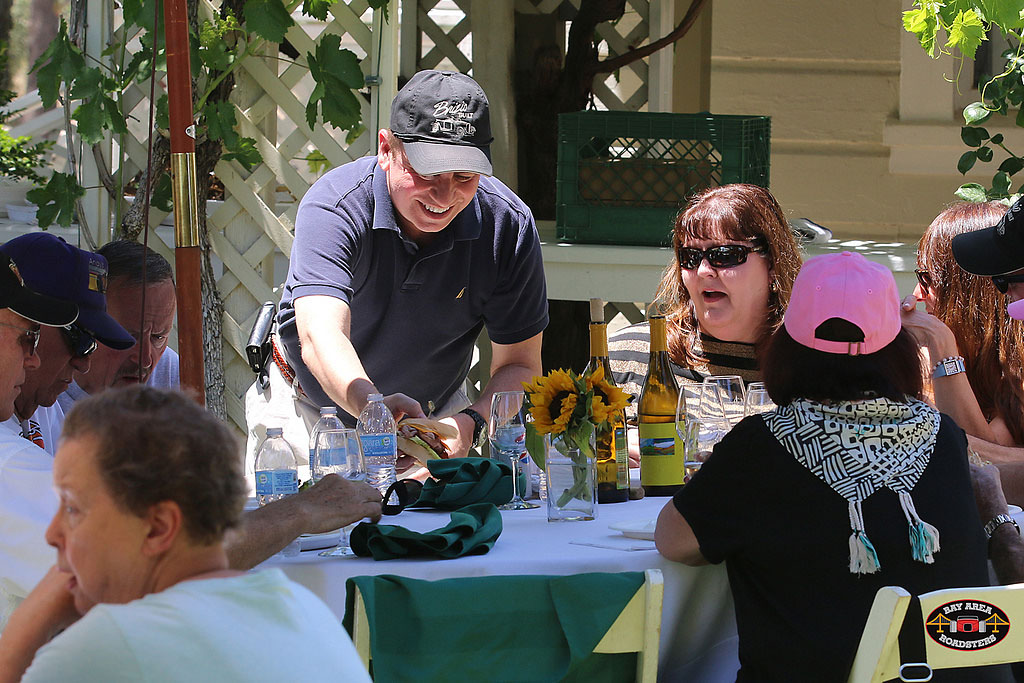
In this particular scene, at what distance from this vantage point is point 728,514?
6.67 ft

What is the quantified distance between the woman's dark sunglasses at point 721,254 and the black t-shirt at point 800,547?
138cm

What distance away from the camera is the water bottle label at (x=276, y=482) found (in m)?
2.34

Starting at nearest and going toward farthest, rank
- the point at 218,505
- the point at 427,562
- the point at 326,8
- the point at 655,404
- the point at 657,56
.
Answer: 1. the point at 218,505
2. the point at 427,562
3. the point at 655,404
4. the point at 326,8
5. the point at 657,56

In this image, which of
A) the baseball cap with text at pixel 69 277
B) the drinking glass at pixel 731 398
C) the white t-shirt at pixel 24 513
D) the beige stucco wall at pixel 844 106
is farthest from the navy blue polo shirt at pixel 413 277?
the beige stucco wall at pixel 844 106

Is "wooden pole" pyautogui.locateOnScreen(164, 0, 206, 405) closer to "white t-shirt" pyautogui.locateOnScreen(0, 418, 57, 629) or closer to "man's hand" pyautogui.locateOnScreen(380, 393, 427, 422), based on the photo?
"white t-shirt" pyautogui.locateOnScreen(0, 418, 57, 629)

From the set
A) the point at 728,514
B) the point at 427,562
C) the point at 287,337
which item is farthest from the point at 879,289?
the point at 287,337

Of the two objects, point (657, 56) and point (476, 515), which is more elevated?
point (657, 56)

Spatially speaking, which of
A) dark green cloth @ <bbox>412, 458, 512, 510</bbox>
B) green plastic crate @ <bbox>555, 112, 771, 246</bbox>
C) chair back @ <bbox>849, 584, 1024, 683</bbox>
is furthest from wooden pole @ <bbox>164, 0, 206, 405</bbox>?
green plastic crate @ <bbox>555, 112, 771, 246</bbox>

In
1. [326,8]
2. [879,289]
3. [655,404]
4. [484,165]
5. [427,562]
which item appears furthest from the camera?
[326,8]

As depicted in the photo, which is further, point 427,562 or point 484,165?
Result: point 484,165

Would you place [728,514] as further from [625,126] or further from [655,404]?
[625,126]

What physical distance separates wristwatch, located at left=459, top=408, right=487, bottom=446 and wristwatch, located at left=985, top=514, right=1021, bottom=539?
128 centimetres

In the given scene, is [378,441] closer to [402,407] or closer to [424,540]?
[402,407]

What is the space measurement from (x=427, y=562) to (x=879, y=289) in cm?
99
